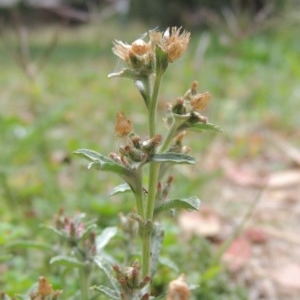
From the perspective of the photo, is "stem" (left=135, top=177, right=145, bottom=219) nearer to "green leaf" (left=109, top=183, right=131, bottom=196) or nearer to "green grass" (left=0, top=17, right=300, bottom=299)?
"green leaf" (left=109, top=183, right=131, bottom=196)

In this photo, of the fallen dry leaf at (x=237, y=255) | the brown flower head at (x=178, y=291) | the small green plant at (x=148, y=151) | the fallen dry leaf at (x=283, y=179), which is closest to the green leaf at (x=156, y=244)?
the small green plant at (x=148, y=151)

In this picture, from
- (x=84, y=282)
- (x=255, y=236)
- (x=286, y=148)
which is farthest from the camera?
(x=286, y=148)

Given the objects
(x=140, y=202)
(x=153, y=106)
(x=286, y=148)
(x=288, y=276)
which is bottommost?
(x=288, y=276)

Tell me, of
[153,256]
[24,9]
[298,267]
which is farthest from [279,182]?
[24,9]

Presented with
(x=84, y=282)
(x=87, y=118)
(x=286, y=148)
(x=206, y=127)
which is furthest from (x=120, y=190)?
(x=87, y=118)

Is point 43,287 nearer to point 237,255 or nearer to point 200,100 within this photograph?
point 200,100

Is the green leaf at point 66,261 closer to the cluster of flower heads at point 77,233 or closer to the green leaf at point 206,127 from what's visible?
the cluster of flower heads at point 77,233

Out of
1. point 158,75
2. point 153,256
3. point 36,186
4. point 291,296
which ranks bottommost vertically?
point 291,296

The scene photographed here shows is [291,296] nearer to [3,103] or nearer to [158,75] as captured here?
[158,75]
